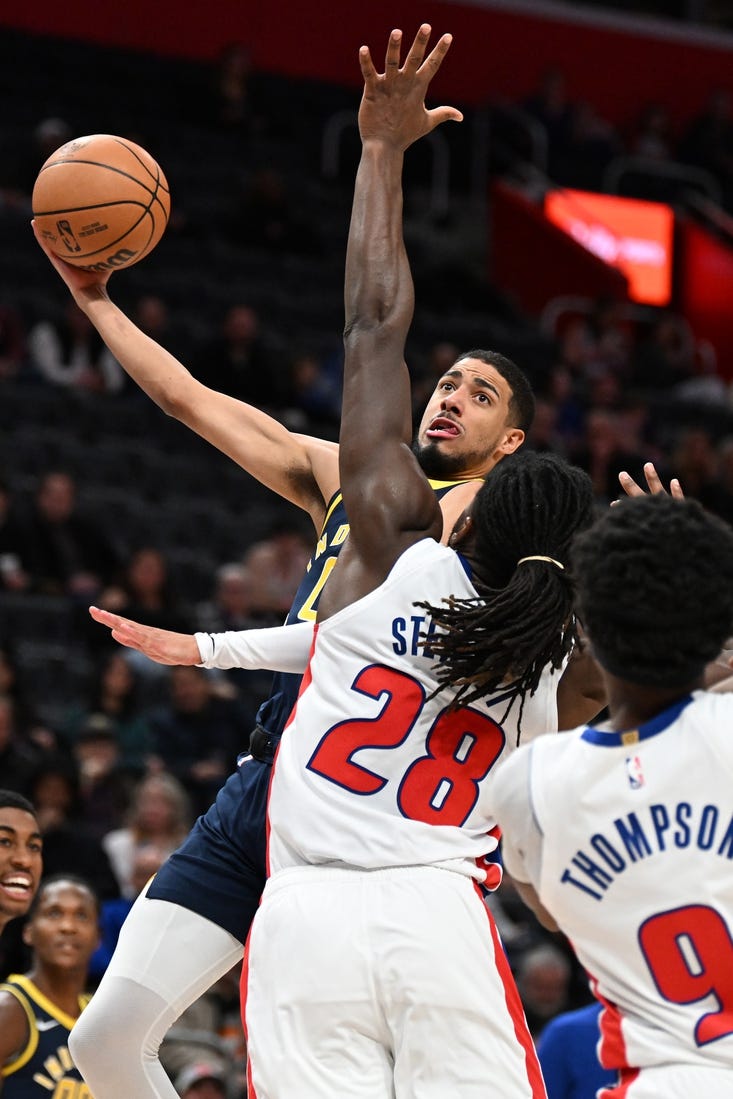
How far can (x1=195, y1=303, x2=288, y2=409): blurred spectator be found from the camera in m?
12.5

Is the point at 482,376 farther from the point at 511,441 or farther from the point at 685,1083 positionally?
the point at 685,1083

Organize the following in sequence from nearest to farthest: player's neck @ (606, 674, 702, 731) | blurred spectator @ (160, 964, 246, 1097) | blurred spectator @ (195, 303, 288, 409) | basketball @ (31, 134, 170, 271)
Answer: player's neck @ (606, 674, 702, 731) → basketball @ (31, 134, 170, 271) → blurred spectator @ (160, 964, 246, 1097) → blurred spectator @ (195, 303, 288, 409)

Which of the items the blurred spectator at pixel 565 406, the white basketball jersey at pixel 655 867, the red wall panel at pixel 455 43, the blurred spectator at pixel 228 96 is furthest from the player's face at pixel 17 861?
the red wall panel at pixel 455 43

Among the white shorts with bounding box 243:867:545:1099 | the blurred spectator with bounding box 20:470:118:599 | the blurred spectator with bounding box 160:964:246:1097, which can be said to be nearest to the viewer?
the white shorts with bounding box 243:867:545:1099

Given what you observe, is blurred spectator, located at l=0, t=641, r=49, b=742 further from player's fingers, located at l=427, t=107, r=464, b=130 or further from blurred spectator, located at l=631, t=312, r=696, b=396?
blurred spectator, located at l=631, t=312, r=696, b=396

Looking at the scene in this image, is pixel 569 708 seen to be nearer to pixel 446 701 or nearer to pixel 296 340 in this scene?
pixel 446 701

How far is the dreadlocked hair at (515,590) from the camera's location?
3.66 m

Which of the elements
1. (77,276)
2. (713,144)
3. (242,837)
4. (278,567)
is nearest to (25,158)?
(278,567)

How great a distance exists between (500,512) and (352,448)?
13.6 inches

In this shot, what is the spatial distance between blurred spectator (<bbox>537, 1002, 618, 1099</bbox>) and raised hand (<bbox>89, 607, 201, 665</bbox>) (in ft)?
7.96

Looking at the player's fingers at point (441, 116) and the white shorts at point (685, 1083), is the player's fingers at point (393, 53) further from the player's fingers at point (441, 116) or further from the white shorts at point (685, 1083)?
the white shorts at point (685, 1083)

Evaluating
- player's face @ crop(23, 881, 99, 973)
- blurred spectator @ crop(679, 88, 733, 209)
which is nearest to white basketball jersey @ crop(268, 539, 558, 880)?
player's face @ crop(23, 881, 99, 973)

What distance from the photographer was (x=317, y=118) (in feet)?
55.4

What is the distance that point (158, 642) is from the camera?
3.97 meters
